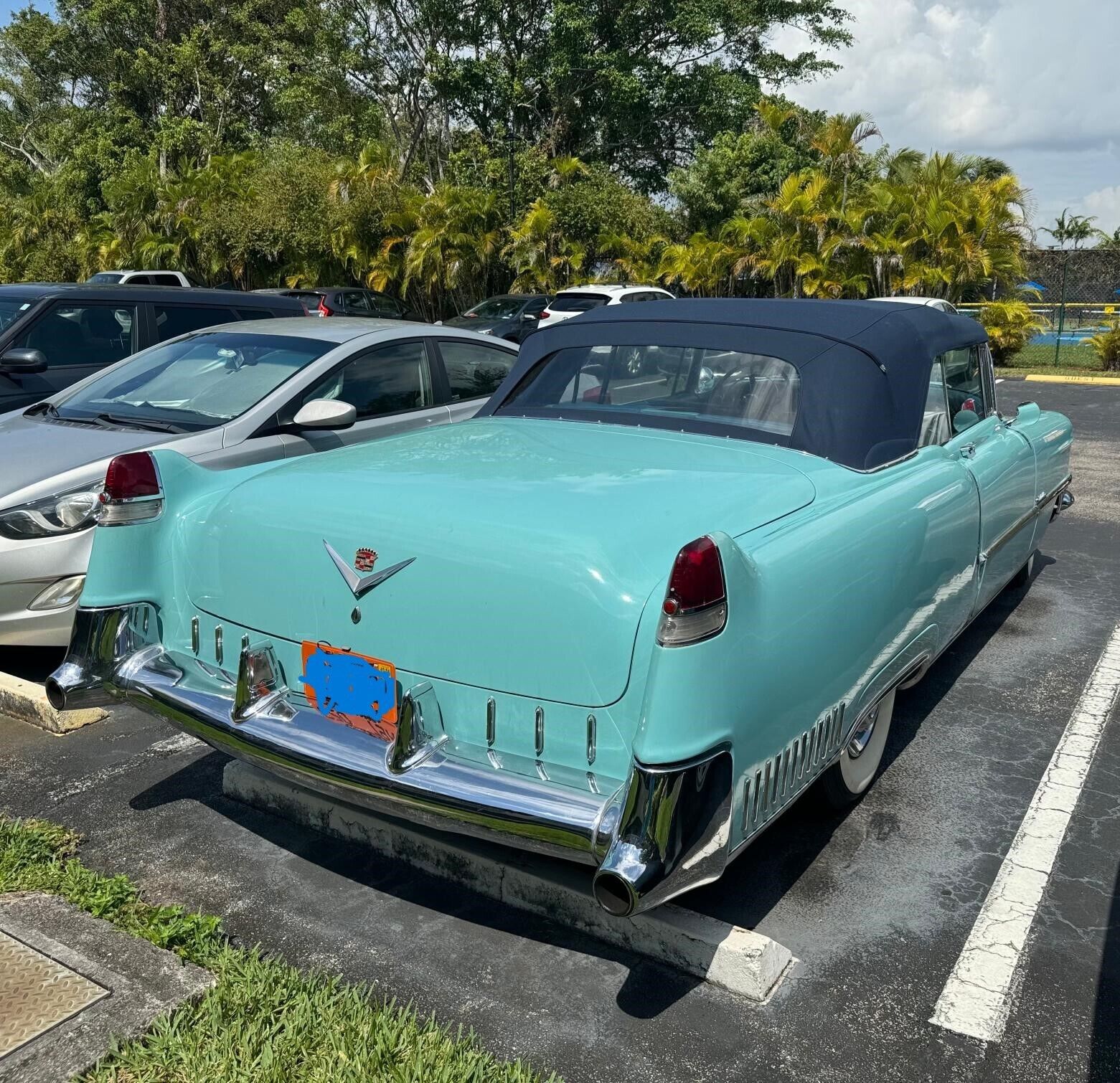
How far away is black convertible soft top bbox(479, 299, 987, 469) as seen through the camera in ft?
11.8

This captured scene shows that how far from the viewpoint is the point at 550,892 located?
3021mm

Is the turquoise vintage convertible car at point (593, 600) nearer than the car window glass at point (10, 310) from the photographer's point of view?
Yes

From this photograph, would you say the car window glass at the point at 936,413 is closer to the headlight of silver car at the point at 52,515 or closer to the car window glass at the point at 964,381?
the car window glass at the point at 964,381

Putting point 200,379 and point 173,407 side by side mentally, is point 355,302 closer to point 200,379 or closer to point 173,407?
point 200,379

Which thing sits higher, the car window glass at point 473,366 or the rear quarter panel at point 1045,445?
the car window glass at point 473,366

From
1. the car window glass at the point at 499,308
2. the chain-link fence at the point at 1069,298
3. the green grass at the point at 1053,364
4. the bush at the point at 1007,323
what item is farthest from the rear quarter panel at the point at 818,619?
the chain-link fence at the point at 1069,298

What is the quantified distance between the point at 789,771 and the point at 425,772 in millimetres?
918

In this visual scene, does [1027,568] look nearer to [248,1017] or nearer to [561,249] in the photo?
[248,1017]

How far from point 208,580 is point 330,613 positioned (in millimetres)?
536

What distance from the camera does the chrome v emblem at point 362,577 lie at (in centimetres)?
271

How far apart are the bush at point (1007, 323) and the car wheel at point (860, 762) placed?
720 inches

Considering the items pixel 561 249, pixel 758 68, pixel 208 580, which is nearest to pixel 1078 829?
pixel 208 580

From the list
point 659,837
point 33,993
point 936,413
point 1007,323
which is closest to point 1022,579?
point 936,413

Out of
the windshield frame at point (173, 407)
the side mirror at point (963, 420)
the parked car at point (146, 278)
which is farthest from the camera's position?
the parked car at point (146, 278)
